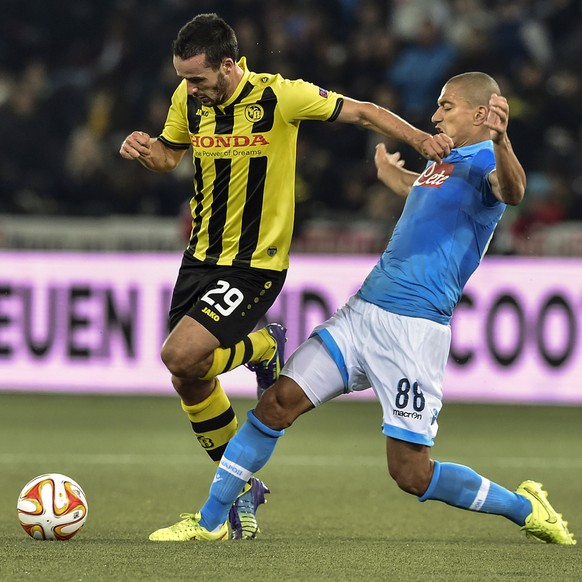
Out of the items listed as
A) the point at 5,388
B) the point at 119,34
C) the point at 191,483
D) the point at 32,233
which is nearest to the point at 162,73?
the point at 119,34

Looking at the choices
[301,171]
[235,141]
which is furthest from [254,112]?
[301,171]

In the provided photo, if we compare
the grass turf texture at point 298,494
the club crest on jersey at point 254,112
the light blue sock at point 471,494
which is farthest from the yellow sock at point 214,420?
the club crest on jersey at point 254,112

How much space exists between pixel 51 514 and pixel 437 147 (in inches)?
78.1

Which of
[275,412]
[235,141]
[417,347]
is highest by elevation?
[235,141]

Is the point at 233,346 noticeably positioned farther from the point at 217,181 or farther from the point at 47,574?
the point at 47,574

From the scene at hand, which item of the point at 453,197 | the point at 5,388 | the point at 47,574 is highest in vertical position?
the point at 453,197

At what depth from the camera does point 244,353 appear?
5496mm

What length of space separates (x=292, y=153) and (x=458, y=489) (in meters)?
1.48

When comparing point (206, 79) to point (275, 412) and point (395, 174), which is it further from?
point (275, 412)

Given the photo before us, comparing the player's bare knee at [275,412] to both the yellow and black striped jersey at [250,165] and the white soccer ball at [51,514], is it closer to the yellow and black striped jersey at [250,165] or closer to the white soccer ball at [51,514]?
the yellow and black striped jersey at [250,165]

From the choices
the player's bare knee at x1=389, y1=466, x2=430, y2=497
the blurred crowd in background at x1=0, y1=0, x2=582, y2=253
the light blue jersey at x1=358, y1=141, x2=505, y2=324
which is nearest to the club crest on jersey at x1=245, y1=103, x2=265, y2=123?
the light blue jersey at x1=358, y1=141, x2=505, y2=324

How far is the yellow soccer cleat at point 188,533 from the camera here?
5199 mm

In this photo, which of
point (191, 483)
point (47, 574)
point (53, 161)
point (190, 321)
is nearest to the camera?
point (47, 574)

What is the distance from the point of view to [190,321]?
5.27 meters
